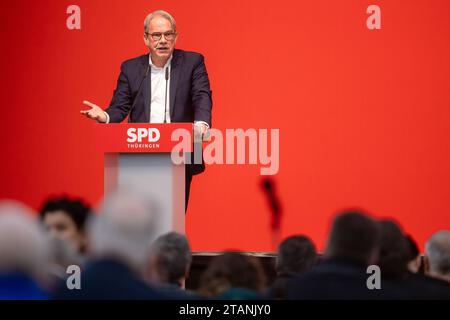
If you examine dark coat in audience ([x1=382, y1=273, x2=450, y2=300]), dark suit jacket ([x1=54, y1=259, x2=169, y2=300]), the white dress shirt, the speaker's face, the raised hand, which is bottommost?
dark coat in audience ([x1=382, y1=273, x2=450, y2=300])

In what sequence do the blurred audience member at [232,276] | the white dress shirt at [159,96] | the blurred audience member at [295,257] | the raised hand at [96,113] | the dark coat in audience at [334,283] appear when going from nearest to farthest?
the dark coat in audience at [334,283] < the blurred audience member at [232,276] < the blurred audience member at [295,257] < the raised hand at [96,113] < the white dress shirt at [159,96]

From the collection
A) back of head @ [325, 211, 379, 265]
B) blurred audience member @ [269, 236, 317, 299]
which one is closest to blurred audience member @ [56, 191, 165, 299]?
back of head @ [325, 211, 379, 265]

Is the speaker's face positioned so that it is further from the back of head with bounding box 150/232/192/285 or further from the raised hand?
the back of head with bounding box 150/232/192/285

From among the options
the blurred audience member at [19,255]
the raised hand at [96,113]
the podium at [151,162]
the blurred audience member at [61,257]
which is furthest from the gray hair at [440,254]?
the blurred audience member at [19,255]

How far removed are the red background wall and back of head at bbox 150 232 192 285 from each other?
3.41m

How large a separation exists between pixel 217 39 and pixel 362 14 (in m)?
1.06

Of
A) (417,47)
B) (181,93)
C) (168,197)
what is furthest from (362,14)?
(168,197)

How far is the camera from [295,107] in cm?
691

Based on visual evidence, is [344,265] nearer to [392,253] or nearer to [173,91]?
[392,253]

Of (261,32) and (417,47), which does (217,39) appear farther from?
(417,47)

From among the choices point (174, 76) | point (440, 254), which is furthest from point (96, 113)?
point (440, 254)

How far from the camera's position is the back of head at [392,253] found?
3.19 m

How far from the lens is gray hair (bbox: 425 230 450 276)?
3.63 meters

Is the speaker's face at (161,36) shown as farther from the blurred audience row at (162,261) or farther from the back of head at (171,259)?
the back of head at (171,259)
